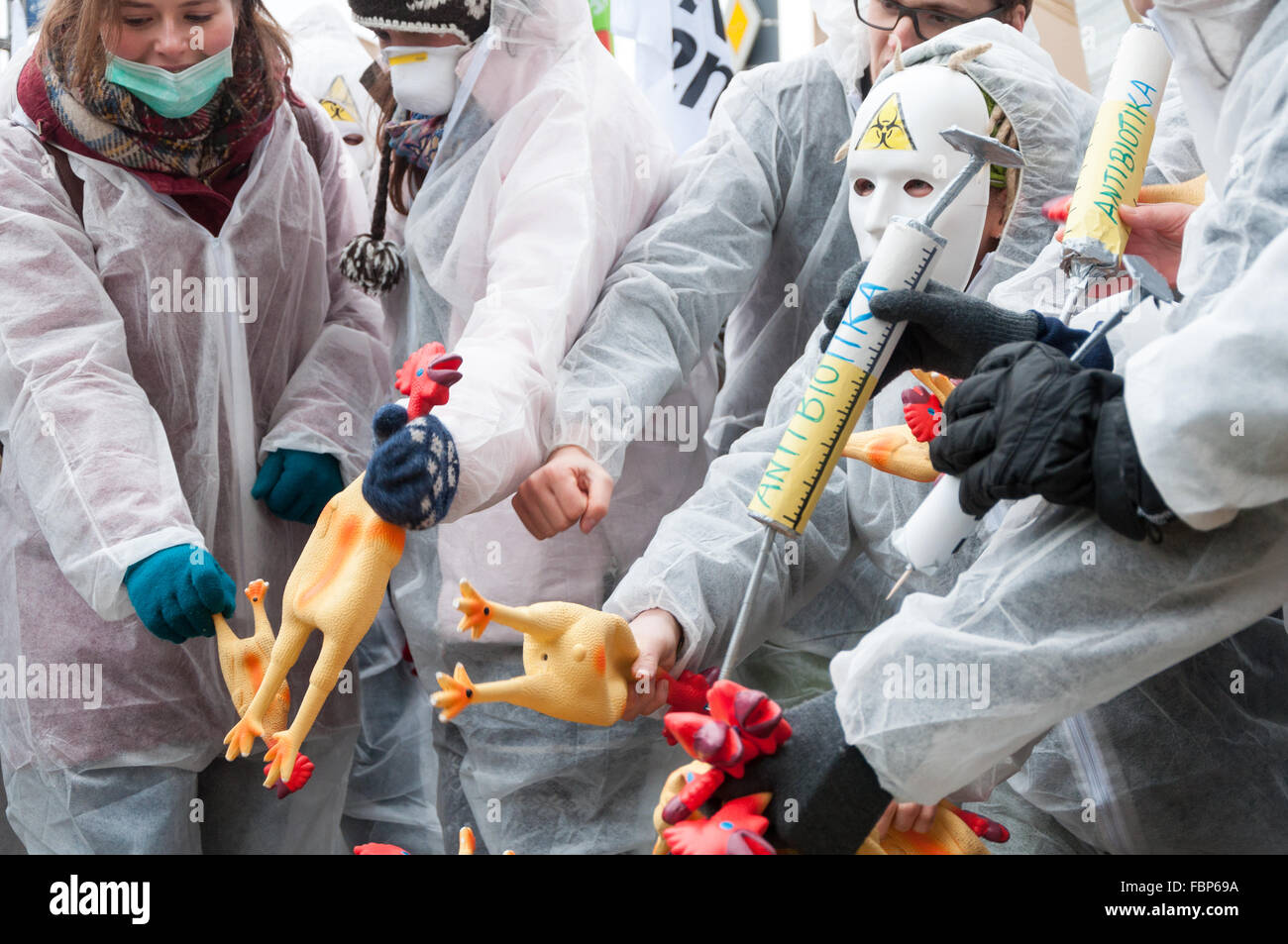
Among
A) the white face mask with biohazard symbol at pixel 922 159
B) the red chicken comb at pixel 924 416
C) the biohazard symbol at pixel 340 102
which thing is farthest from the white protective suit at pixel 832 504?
the biohazard symbol at pixel 340 102

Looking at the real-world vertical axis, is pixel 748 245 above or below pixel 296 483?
above

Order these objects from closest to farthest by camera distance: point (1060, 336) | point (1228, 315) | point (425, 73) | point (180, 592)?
point (1228, 315)
point (1060, 336)
point (180, 592)
point (425, 73)

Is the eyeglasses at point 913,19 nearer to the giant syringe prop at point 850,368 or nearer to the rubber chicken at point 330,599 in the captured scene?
the giant syringe prop at point 850,368

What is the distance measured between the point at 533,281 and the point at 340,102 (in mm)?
1514

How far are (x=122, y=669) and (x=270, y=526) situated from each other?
0.30 m

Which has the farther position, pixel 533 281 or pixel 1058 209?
pixel 533 281

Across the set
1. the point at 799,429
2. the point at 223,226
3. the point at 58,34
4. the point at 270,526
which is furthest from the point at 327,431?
the point at 799,429

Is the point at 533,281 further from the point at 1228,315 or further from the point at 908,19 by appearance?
the point at 1228,315

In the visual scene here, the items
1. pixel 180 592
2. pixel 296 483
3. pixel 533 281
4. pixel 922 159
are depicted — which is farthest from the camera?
pixel 296 483

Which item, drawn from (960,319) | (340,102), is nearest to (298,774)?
(960,319)

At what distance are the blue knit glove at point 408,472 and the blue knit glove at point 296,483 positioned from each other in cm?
56

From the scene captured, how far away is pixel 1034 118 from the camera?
55.7 inches

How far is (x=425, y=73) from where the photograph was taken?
171 centimetres

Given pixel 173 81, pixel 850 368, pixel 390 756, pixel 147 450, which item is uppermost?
pixel 850 368
